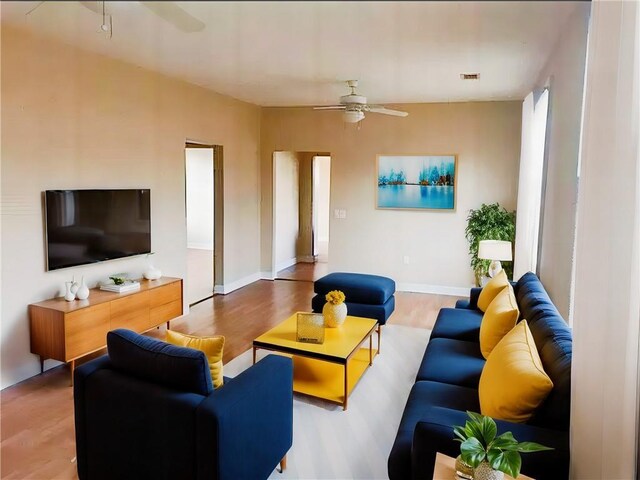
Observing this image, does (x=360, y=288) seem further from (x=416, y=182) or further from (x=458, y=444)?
(x=458, y=444)

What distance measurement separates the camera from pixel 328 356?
3.04 metres

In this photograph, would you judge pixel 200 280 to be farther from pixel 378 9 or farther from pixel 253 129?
pixel 378 9

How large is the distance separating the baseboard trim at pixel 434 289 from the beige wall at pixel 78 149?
10.1 ft

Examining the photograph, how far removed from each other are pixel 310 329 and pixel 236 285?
342cm

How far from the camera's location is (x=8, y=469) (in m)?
2.35

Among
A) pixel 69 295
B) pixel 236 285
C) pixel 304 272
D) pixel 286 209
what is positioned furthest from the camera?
pixel 286 209

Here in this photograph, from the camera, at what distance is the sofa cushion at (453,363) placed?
2.61 m

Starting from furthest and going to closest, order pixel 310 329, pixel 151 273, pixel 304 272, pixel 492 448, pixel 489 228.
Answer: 1. pixel 304 272
2. pixel 489 228
3. pixel 151 273
4. pixel 310 329
5. pixel 492 448

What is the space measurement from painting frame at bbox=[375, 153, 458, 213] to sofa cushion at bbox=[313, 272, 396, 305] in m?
1.89

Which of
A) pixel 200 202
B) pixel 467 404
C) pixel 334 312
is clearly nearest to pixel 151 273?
pixel 334 312

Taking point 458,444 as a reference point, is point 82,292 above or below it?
above

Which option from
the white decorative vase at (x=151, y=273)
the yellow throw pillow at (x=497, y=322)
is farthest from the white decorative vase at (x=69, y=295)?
the yellow throw pillow at (x=497, y=322)

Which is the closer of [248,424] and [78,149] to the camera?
[248,424]

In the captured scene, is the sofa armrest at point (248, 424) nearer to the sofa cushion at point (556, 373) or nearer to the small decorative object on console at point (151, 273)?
the sofa cushion at point (556, 373)
